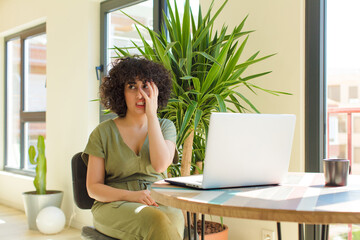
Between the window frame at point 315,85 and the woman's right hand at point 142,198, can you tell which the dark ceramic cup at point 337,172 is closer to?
the woman's right hand at point 142,198

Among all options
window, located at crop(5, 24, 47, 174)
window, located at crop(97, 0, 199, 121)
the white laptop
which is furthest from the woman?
window, located at crop(5, 24, 47, 174)

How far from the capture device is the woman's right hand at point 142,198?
6.02 ft

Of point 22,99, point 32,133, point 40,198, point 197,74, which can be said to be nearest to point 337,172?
point 197,74

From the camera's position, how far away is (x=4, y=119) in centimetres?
609

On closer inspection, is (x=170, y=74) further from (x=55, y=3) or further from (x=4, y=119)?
(x=4, y=119)

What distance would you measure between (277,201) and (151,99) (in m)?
0.93

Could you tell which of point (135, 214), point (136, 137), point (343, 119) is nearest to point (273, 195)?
point (135, 214)

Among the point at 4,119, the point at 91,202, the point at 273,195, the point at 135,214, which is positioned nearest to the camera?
the point at 273,195

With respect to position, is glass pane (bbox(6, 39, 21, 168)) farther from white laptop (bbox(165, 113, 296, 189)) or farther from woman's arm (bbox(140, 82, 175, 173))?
white laptop (bbox(165, 113, 296, 189))

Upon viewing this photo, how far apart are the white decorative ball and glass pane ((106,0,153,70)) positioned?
4.66 ft

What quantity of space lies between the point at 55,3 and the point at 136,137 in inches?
124

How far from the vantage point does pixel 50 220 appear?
407 centimetres

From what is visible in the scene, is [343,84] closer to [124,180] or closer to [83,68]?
[124,180]

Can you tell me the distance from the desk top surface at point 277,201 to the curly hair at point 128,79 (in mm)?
682
